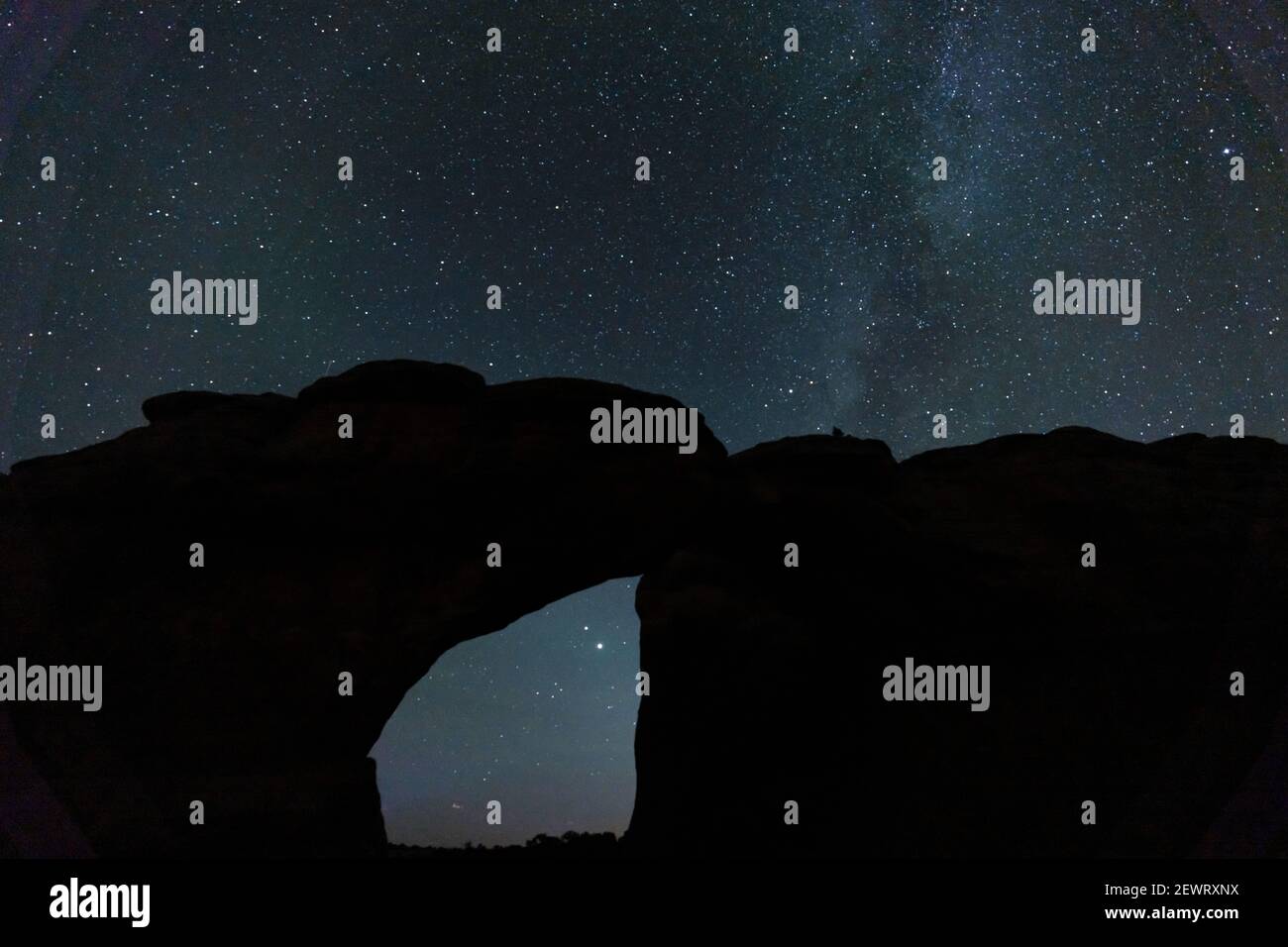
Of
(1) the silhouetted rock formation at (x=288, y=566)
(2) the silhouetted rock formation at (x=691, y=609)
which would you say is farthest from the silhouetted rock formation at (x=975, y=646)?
(1) the silhouetted rock formation at (x=288, y=566)

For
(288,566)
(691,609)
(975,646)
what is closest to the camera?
(288,566)

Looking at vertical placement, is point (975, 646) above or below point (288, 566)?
below

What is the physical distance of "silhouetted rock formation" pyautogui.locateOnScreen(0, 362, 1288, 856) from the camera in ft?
36.5

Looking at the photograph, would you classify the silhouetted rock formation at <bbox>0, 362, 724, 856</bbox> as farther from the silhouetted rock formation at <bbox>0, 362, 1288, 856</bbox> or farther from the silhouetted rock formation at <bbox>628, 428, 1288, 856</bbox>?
the silhouetted rock formation at <bbox>628, 428, 1288, 856</bbox>

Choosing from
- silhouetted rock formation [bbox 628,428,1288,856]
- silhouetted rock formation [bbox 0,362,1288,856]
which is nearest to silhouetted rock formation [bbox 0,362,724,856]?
silhouetted rock formation [bbox 0,362,1288,856]

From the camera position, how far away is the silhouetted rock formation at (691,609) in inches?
438

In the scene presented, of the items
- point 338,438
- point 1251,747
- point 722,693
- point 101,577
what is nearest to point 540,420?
point 338,438

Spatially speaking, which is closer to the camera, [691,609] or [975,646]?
[975,646]

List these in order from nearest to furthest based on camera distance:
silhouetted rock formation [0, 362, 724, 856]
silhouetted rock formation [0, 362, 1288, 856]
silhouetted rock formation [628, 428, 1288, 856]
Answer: silhouetted rock formation [0, 362, 724, 856] → silhouetted rock formation [0, 362, 1288, 856] → silhouetted rock formation [628, 428, 1288, 856]

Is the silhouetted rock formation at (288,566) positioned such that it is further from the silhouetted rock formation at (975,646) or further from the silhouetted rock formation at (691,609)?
the silhouetted rock formation at (975,646)

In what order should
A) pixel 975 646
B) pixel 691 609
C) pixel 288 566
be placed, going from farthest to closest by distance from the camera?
pixel 691 609 < pixel 975 646 < pixel 288 566

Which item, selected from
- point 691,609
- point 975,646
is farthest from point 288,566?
point 975,646

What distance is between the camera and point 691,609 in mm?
13234

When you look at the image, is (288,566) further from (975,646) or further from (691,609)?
(975,646)
